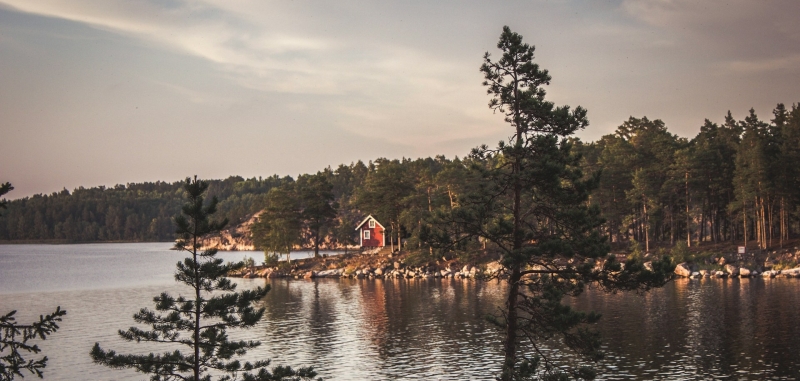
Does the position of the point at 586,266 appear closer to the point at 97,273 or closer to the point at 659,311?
the point at 659,311

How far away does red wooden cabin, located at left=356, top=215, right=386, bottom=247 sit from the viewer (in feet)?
342

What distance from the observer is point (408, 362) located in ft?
117

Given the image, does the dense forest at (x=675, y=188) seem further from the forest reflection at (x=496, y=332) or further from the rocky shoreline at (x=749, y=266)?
the forest reflection at (x=496, y=332)

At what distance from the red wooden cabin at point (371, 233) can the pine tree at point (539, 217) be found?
80.7 metres

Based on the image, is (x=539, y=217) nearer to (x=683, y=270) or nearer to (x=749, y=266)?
(x=683, y=270)

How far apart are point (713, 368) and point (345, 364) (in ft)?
61.4

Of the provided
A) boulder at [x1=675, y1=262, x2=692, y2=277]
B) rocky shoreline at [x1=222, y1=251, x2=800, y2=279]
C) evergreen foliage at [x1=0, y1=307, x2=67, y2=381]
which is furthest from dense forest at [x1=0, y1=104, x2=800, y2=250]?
evergreen foliage at [x1=0, y1=307, x2=67, y2=381]

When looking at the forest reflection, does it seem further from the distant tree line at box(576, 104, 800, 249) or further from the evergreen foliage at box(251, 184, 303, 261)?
the evergreen foliage at box(251, 184, 303, 261)

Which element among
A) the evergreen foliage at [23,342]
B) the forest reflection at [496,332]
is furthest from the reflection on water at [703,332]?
the evergreen foliage at [23,342]

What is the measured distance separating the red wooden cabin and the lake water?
30271mm

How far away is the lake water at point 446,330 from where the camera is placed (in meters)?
33.6

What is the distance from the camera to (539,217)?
23.3 m

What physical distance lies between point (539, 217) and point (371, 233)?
8298cm

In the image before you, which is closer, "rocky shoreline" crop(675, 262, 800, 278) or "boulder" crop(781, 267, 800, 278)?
"boulder" crop(781, 267, 800, 278)
